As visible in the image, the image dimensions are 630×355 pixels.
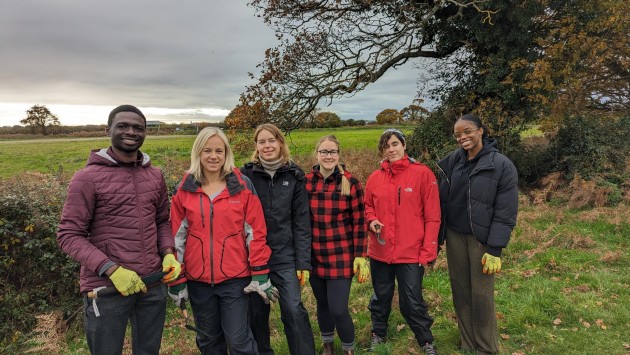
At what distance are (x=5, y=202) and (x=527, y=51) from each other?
40.8 ft

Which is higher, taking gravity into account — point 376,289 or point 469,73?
point 469,73

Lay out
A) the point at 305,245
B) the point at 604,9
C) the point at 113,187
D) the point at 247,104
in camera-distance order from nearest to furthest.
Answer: the point at 113,187 → the point at 305,245 → the point at 604,9 → the point at 247,104

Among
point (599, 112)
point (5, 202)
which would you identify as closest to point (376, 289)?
point (5, 202)

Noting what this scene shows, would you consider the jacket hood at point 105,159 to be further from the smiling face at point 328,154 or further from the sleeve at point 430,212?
the sleeve at point 430,212

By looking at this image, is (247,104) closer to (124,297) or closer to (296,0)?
(296,0)

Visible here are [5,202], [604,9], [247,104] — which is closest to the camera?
[5,202]

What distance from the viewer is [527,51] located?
10953 millimetres

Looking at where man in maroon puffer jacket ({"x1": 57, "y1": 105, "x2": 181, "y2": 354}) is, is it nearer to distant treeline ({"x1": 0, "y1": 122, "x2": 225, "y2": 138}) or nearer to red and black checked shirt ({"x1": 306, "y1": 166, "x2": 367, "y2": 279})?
red and black checked shirt ({"x1": 306, "y1": 166, "x2": 367, "y2": 279})

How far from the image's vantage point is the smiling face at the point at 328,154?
12.1 ft

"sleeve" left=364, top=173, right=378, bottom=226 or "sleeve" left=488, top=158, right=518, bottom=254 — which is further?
"sleeve" left=364, top=173, right=378, bottom=226

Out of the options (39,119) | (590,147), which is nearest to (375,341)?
(590,147)

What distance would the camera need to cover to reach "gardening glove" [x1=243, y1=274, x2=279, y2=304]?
3.17 m

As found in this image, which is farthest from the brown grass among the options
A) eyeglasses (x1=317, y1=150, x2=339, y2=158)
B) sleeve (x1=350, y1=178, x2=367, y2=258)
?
eyeglasses (x1=317, y1=150, x2=339, y2=158)

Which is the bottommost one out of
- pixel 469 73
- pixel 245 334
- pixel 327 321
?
pixel 327 321
